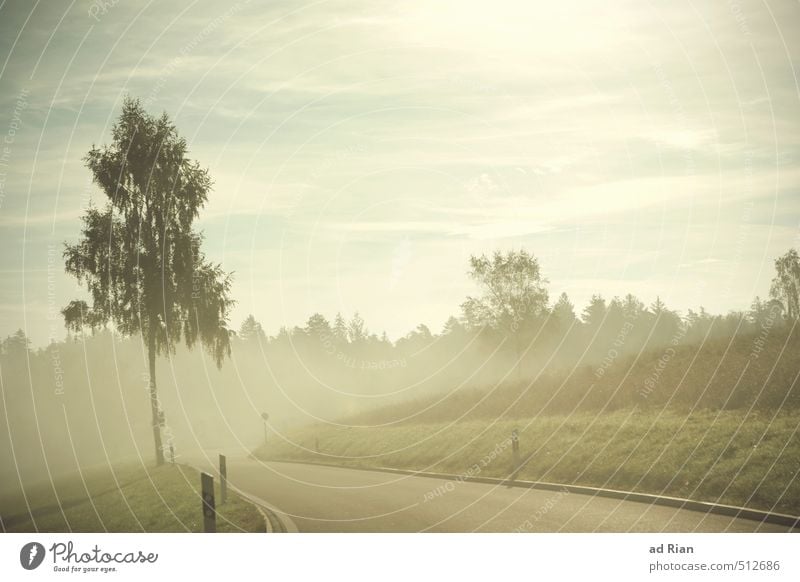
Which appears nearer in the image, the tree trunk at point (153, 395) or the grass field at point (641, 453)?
the grass field at point (641, 453)

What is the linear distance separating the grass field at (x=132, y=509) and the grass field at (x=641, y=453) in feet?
26.9

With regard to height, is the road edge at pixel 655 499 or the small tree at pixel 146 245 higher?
the small tree at pixel 146 245

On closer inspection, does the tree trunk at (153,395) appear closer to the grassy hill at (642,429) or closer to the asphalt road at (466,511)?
the asphalt road at (466,511)

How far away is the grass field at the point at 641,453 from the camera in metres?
12.3

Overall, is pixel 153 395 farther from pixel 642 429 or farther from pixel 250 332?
pixel 250 332

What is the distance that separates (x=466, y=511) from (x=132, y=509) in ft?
28.8

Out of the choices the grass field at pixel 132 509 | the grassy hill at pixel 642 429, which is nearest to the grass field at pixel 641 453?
the grassy hill at pixel 642 429

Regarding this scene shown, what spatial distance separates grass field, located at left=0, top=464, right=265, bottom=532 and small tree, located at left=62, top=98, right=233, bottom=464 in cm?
419
